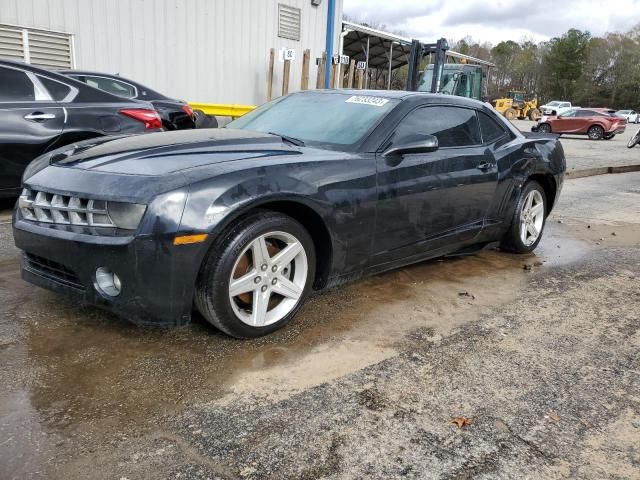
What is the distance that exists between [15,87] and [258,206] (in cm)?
379

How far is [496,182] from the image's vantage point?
177 inches

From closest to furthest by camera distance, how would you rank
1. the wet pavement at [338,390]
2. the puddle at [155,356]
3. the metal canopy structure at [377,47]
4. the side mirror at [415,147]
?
1. the wet pavement at [338,390]
2. the puddle at [155,356]
3. the side mirror at [415,147]
4. the metal canopy structure at [377,47]

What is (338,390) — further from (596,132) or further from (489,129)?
(596,132)

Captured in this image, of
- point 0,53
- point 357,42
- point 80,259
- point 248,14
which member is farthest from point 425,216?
point 357,42

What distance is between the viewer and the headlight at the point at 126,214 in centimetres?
261

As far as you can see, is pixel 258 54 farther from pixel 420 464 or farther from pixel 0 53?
pixel 420 464

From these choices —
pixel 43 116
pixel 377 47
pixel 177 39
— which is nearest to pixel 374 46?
pixel 377 47

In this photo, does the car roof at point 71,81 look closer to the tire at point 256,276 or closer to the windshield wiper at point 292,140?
the windshield wiper at point 292,140

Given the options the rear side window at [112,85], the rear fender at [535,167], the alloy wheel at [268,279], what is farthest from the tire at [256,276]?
the rear side window at [112,85]

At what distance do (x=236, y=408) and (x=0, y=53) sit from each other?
10848 mm

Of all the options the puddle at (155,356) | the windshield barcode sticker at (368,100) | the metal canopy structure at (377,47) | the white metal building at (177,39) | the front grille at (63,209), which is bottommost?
the puddle at (155,356)

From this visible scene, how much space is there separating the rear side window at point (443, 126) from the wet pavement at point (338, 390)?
3.68ft

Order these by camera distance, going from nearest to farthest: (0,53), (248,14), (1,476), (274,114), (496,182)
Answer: (1,476), (274,114), (496,182), (0,53), (248,14)

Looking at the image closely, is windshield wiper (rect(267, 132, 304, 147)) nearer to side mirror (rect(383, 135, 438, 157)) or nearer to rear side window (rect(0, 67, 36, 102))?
side mirror (rect(383, 135, 438, 157))
